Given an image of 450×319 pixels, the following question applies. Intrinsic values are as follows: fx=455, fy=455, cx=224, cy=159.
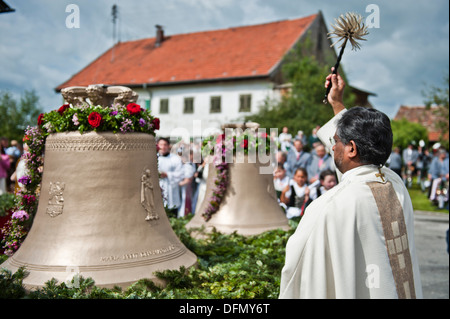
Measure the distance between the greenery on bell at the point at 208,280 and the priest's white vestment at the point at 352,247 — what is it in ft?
6.89

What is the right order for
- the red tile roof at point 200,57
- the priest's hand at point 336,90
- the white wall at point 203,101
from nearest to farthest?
the priest's hand at point 336,90, the white wall at point 203,101, the red tile roof at point 200,57

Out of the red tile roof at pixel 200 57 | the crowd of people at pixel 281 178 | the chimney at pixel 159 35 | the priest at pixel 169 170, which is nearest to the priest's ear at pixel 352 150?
the crowd of people at pixel 281 178

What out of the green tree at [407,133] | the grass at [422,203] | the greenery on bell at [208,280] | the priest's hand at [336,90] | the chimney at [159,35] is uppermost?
the chimney at [159,35]

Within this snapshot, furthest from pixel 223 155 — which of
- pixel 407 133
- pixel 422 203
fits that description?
pixel 407 133

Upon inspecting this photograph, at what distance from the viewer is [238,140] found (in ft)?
23.9

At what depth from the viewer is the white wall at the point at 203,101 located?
28.6 meters

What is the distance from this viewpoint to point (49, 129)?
4.43 m

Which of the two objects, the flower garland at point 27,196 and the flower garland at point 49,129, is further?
the flower garland at point 27,196

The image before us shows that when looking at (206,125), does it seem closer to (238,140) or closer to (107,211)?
(238,140)

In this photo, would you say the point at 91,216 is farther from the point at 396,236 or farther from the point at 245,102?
the point at 245,102

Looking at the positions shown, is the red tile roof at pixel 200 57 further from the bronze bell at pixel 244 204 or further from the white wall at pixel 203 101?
the bronze bell at pixel 244 204

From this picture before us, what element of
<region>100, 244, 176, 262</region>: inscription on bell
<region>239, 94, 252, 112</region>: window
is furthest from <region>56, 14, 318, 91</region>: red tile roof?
<region>100, 244, 176, 262</region>: inscription on bell

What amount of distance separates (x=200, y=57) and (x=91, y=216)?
29.3 metres
